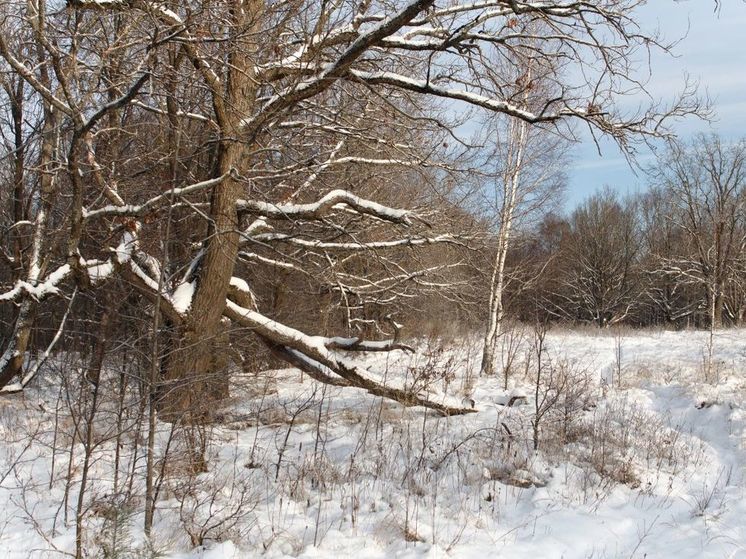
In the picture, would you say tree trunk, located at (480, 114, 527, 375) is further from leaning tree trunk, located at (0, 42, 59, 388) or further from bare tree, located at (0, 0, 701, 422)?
leaning tree trunk, located at (0, 42, 59, 388)

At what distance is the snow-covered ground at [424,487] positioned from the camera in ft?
12.1

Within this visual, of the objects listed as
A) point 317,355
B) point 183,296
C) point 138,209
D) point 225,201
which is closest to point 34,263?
point 183,296

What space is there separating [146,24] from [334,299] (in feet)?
23.8

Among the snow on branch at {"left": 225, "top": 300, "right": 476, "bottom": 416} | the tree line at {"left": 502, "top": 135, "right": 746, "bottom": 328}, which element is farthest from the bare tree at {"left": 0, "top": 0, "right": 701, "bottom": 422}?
the tree line at {"left": 502, "top": 135, "right": 746, "bottom": 328}

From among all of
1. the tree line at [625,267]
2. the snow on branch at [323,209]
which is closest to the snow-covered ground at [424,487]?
the snow on branch at [323,209]

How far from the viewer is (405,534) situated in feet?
12.5

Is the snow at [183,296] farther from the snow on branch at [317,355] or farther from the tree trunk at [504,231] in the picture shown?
the tree trunk at [504,231]

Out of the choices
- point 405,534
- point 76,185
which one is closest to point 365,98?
point 76,185

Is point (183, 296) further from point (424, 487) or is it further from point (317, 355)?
point (424, 487)

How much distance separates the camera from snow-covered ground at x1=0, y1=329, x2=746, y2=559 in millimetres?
3678

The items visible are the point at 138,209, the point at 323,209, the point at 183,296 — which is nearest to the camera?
the point at 138,209

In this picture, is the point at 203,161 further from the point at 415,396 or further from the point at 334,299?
the point at 415,396

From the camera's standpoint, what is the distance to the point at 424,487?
4.68 meters

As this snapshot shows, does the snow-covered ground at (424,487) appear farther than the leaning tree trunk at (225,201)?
No
